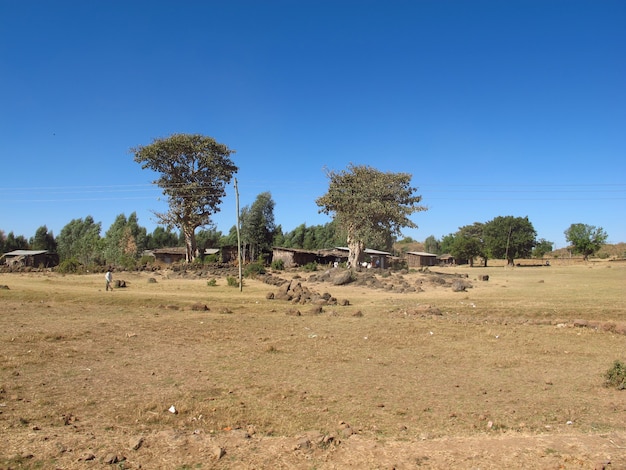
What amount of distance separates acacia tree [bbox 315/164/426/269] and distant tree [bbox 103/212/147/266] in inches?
1407

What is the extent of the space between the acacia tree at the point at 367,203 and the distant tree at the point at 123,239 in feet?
117

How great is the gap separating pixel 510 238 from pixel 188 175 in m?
62.0

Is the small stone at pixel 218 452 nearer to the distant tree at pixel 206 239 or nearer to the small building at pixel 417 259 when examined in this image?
the distant tree at pixel 206 239

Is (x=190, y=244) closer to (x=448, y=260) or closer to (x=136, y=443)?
(x=136, y=443)

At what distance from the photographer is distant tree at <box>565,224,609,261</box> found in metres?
87.3

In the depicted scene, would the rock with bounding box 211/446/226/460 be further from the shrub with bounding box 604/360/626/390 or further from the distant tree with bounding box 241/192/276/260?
the distant tree with bounding box 241/192/276/260

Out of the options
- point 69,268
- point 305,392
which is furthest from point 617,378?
point 69,268

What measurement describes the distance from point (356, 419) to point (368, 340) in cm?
696

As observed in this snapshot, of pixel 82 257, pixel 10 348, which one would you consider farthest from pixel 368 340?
pixel 82 257

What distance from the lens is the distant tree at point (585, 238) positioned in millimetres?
87312

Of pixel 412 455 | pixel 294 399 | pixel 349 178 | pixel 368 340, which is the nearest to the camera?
pixel 412 455

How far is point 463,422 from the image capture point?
682 centimetres

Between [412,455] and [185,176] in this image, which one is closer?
[412,455]

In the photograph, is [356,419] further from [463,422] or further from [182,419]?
[182,419]
